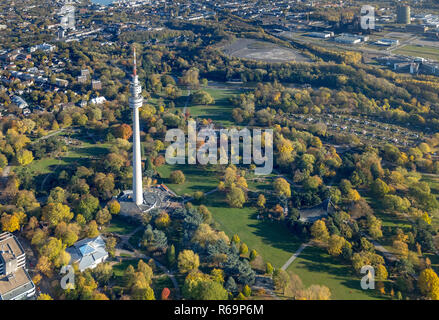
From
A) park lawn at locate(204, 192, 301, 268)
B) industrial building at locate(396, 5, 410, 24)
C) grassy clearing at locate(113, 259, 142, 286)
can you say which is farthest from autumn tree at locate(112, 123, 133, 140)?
industrial building at locate(396, 5, 410, 24)

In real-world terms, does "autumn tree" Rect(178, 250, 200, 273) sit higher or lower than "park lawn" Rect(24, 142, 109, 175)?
lower

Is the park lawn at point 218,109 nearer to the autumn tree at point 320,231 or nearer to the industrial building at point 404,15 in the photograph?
the autumn tree at point 320,231

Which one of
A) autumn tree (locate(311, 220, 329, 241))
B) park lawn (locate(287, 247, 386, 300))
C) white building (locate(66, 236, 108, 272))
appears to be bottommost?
park lawn (locate(287, 247, 386, 300))

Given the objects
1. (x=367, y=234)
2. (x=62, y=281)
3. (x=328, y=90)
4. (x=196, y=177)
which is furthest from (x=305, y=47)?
(x=62, y=281)

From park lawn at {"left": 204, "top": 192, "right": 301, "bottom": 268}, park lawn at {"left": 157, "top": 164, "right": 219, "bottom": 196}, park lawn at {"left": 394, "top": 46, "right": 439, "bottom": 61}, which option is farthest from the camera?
park lawn at {"left": 394, "top": 46, "right": 439, "bottom": 61}

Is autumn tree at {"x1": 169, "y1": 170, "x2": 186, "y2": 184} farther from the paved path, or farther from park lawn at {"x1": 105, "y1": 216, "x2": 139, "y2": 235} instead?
the paved path

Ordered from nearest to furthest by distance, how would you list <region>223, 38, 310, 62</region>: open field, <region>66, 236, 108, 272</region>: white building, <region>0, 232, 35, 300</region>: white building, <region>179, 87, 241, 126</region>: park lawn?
1. <region>0, 232, 35, 300</region>: white building
2. <region>66, 236, 108, 272</region>: white building
3. <region>179, 87, 241, 126</region>: park lawn
4. <region>223, 38, 310, 62</region>: open field
